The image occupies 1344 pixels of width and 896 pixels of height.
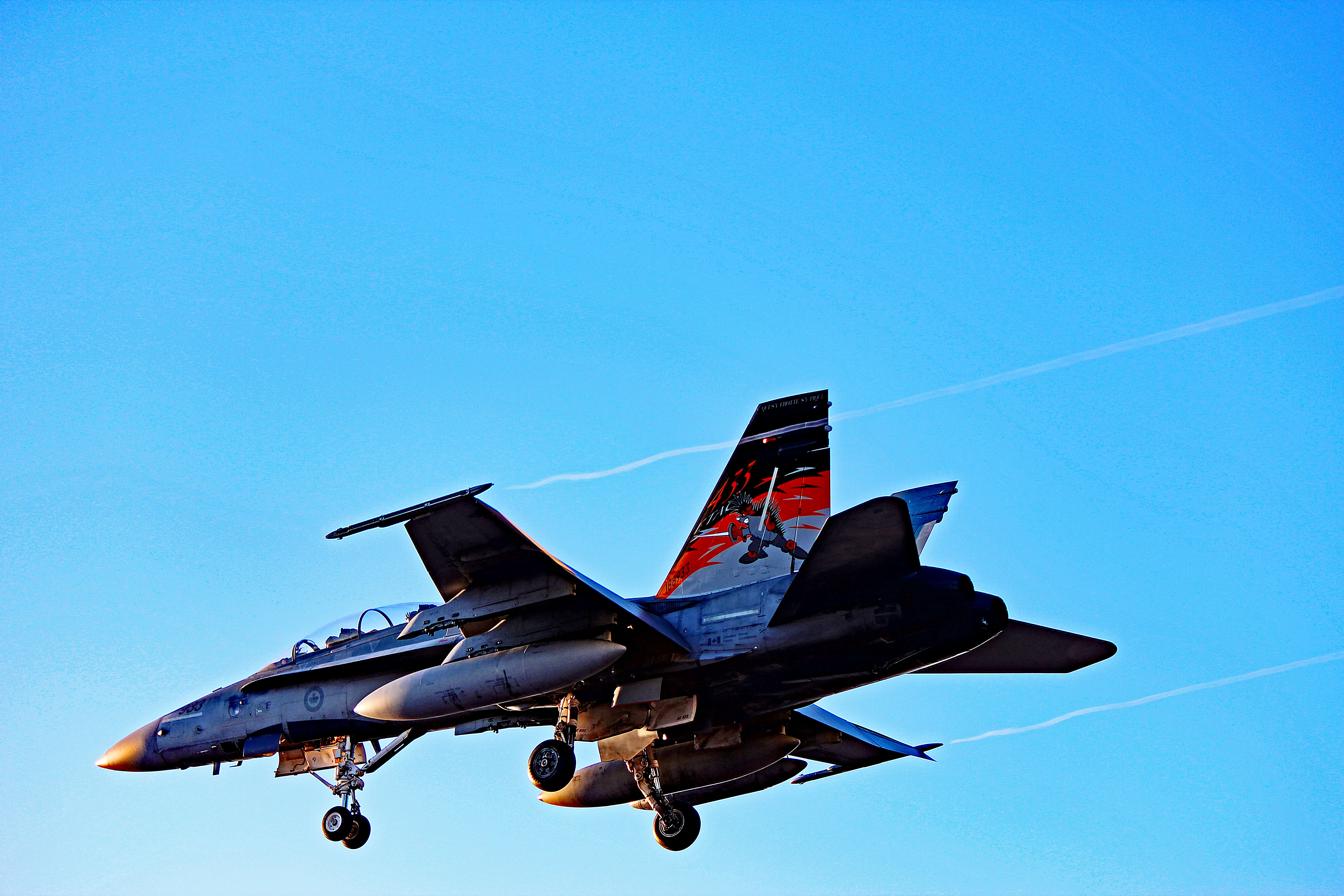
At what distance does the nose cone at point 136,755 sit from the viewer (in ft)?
71.3

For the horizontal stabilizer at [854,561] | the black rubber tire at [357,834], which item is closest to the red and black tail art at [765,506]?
the horizontal stabilizer at [854,561]

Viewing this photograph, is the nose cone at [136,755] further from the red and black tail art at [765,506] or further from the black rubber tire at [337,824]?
the red and black tail art at [765,506]

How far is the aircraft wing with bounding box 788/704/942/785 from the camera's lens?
22047 millimetres

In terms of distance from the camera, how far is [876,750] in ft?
73.9

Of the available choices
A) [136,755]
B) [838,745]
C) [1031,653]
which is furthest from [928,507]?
[136,755]

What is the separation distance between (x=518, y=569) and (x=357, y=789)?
6.81m

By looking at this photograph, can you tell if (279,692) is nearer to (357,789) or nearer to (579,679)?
(357,789)

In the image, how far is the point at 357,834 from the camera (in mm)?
20828

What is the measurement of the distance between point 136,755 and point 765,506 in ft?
38.0

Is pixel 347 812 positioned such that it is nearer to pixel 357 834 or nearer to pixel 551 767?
pixel 357 834

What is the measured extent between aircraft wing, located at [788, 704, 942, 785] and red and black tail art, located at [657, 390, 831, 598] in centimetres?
288

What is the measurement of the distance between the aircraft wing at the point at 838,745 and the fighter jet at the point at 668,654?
4 cm

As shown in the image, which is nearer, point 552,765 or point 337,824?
point 552,765

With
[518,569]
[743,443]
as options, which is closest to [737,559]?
[743,443]
